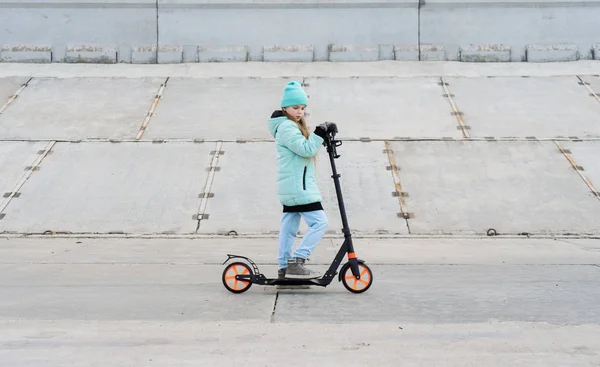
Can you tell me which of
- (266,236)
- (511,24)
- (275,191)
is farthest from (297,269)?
(511,24)

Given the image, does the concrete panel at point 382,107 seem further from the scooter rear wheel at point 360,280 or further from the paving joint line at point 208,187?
the scooter rear wheel at point 360,280

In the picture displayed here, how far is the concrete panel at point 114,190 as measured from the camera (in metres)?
9.88

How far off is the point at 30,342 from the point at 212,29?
8878 millimetres

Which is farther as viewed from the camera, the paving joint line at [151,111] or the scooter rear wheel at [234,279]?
the paving joint line at [151,111]

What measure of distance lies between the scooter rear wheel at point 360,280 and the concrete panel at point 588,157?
4231 mm

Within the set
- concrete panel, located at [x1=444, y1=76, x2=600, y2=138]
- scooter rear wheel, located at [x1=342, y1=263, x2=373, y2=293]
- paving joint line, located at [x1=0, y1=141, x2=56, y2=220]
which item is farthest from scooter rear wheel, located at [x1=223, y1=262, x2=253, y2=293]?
concrete panel, located at [x1=444, y1=76, x2=600, y2=138]

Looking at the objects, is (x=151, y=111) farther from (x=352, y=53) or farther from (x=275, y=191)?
(x=352, y=53)

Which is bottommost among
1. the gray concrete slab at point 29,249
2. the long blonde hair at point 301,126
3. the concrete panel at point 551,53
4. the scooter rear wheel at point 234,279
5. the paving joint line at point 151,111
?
the gray concrete slab at point 29,249

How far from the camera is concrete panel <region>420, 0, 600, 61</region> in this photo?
1430cm

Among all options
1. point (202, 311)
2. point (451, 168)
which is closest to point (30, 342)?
point (202, 311)

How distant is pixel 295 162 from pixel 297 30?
7556mm

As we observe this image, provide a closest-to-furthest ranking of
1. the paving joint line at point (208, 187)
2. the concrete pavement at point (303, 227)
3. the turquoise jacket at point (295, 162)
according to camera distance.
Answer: the concrete pavement at point (303, 227), the turquoise jacket at point (295, 162), the paving joint line at point (208, 187)

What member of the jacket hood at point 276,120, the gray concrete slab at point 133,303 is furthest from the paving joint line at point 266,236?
the jacket hood at point 276,120

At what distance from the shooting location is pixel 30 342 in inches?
233
